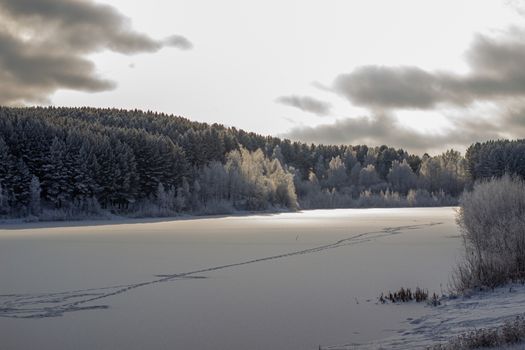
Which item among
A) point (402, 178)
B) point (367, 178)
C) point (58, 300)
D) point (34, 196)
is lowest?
point (58, 300)

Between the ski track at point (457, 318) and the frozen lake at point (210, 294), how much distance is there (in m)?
0.42

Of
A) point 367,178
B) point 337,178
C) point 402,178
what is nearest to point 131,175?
point 337,178

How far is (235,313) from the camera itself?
1328 cm

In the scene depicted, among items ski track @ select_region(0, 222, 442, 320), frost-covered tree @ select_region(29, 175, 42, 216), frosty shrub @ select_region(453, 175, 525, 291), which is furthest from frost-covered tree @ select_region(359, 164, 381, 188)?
ski track @ select_region(0, 222, 442, 320)

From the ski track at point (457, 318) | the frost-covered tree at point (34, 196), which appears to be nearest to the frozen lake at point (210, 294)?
the ski track at point (457, 318)

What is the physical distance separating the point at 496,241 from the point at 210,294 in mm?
9484

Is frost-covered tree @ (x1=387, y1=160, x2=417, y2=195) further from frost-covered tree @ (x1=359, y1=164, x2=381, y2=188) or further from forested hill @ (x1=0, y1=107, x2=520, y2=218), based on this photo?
forested hill @ (x1=0, y1=107, x2=520, y2=218)

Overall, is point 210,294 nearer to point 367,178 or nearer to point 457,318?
point 457,318

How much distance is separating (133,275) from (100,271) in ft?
5.41

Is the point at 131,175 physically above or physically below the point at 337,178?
below

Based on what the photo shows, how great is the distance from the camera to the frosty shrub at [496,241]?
15.6 m

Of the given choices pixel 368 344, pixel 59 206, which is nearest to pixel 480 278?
pixel 368 344

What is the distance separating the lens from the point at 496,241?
60.8ft

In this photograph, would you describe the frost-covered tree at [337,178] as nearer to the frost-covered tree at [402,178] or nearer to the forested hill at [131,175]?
the forested hill at [131,175]
